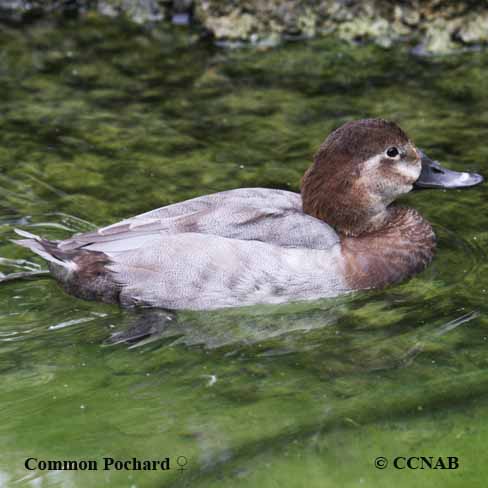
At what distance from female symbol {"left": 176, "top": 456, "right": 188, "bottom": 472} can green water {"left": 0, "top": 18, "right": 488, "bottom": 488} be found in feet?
0.13

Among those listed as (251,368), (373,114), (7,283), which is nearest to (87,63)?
(373,114)

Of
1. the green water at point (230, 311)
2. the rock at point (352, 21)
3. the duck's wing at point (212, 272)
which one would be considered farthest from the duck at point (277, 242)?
the rock at point (352, 21)

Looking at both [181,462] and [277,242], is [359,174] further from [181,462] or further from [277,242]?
[181,462]

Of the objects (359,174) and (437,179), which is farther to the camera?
(437,179)

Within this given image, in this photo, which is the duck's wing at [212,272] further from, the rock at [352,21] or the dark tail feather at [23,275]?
the rock at [352,21]

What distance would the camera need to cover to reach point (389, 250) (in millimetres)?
5660

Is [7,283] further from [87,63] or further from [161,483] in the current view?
[87,63]

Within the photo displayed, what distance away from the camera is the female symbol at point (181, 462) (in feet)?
13.2

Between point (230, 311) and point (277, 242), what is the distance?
45 centimetres

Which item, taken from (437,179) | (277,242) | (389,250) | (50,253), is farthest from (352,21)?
(50,253)

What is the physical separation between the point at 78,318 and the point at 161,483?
161 cm

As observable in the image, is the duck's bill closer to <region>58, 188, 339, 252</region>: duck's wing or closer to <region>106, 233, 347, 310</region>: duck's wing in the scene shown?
<region>58, 188, 339, 252</region>: duck's wing

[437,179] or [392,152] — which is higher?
[392,152]

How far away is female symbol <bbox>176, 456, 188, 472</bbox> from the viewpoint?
4012 millimetres
